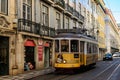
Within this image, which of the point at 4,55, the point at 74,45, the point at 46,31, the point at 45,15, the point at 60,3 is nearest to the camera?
the point at 4,55

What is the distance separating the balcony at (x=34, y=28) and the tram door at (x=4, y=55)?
5.97ft

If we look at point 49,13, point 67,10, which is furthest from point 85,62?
point 67,10

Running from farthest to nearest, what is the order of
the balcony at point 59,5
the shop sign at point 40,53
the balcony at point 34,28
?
the balcony at point 59,5, the shop sign at point 40,53, the balcony at point 34,28

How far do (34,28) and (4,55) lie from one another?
589 cm

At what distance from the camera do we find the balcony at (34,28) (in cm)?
2590

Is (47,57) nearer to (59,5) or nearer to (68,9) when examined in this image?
(59,5)

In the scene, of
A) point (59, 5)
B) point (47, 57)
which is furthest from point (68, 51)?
point (59, 5)

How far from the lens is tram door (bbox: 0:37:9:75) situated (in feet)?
77.3

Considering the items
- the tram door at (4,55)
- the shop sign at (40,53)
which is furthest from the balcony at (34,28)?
the tram door at (4,55)

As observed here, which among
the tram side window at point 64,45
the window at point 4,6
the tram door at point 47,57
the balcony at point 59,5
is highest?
the balcony at point 59,5

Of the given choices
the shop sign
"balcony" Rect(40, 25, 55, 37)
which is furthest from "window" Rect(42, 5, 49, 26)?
the shop sign

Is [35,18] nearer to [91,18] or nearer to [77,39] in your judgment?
[77,39]

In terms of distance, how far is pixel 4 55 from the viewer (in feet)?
78.4

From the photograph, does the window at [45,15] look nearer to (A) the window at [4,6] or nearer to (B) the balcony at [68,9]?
(B) the balcony at [68,9]
